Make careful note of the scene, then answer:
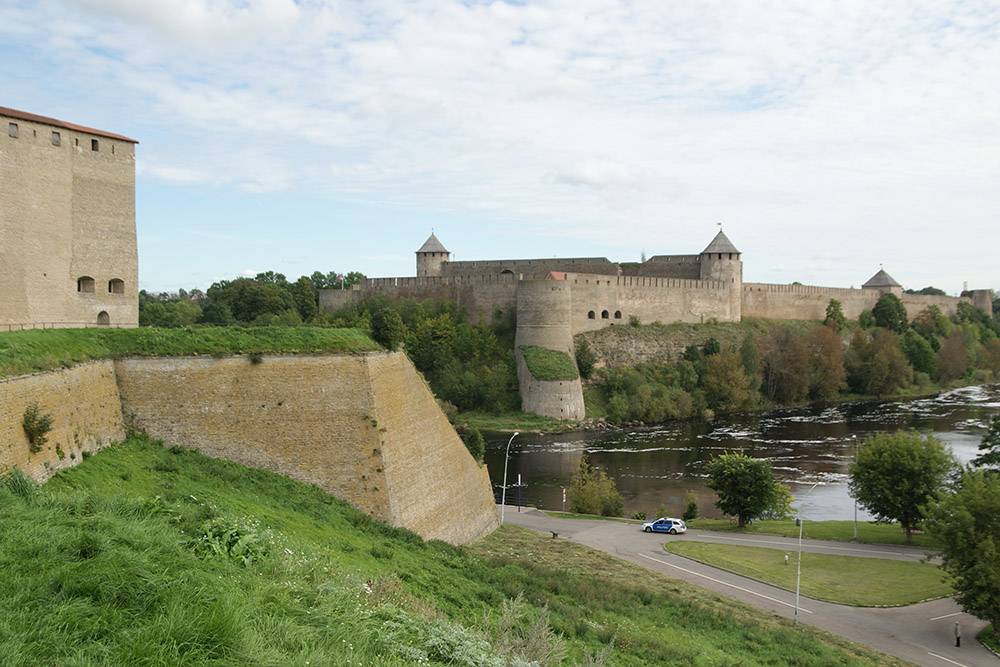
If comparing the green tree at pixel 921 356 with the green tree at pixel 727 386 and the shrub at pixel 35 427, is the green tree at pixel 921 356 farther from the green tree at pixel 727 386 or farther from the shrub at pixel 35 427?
the shrub at pixel 35 427

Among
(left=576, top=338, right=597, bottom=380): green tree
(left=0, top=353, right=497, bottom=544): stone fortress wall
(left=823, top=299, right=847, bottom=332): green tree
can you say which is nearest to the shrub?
(left=0, top=353, right=497, bottom=544): stone fortress wall

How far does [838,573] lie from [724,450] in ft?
59.5

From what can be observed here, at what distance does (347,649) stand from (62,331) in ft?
36.6

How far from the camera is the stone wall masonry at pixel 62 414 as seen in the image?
10961 mm

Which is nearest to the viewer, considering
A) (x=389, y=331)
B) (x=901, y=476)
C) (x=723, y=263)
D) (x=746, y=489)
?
(x=389, y=331)

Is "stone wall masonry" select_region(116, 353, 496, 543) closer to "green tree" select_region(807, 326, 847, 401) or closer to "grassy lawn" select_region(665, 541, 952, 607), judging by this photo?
"grassy lawn" select_region(665, 541, 952, 607)

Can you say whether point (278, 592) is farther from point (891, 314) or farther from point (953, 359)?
point (891, 314)

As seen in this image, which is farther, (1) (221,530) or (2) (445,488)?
(2) (445,488)

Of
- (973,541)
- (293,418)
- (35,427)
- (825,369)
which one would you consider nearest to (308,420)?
(293,418)

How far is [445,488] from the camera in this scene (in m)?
19.1

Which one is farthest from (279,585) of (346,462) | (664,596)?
(664,596)

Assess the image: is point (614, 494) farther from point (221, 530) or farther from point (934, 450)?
point (221, 530)

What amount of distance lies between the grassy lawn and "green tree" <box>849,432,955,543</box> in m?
2.69

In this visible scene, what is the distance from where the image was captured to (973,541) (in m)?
15.9
